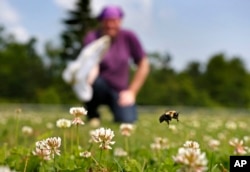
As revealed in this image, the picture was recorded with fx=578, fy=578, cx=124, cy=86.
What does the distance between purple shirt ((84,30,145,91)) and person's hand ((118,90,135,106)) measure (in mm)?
95

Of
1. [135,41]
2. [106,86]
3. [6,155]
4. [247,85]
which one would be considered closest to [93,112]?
[106,86]

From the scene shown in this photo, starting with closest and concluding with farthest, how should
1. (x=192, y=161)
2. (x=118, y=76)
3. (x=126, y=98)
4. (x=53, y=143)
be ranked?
1. (x=192, y=161)
2. (x=53, y=143)
3. (x=126, y=98)
4. (x=118, y=76)

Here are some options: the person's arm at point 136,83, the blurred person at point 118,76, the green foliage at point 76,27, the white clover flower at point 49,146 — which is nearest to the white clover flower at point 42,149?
the white clover flower at point 49,146

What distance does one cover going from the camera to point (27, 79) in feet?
187

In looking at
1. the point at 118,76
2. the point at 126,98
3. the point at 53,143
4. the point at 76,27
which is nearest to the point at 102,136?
the point at 53,143

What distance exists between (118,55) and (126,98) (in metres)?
0.72

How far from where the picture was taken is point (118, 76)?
8906 millimetres

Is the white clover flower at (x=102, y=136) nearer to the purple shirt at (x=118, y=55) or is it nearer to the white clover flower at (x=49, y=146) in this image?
the white clover flower at (x=49, y=146)

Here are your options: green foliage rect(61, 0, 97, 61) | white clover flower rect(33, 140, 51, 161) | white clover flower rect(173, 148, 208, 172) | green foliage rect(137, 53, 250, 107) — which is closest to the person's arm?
white clover flower rect(33, 140, 51, 161)

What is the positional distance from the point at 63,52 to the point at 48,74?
2958mm

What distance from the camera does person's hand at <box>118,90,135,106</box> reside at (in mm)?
8594

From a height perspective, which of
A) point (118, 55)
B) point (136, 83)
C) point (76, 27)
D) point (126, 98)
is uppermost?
point (76, 27)

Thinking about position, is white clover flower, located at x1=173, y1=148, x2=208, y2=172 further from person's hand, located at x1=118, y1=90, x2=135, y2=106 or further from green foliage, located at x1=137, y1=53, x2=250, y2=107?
green foliage, located at x1=137, y1=53, x2=250, y2=107

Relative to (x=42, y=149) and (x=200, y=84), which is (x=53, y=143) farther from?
(x=200, y=84)
